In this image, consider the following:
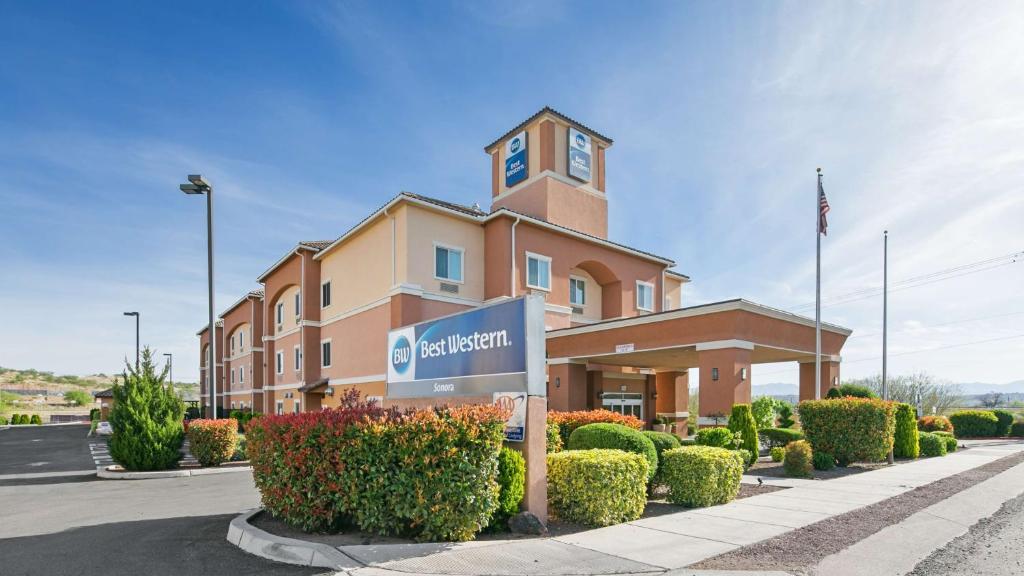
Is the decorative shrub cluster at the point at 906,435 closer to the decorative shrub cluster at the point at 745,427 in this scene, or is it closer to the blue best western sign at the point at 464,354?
the decorative shrub cluster at the point at 745,427

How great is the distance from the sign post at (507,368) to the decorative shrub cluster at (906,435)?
15.0m

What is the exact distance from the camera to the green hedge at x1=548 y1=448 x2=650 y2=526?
830 cm

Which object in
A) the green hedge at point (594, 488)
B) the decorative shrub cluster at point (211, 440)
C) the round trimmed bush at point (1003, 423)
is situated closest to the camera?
the green hedge at point (594, 488)

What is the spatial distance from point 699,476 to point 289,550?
21.2 ft

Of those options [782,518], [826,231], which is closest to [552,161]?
[826,231]

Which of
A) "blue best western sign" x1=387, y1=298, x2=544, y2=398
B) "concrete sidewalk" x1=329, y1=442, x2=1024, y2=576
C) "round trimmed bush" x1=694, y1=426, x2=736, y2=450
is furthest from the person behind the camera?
"round trimmed bush" x1=694, y1=426, x2=736, y2=450

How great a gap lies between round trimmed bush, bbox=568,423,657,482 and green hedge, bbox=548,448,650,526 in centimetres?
74

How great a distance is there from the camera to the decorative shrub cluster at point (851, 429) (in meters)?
15.3

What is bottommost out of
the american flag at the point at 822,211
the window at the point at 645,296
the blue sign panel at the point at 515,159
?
the window at the point at 645,296

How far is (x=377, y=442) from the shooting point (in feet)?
22.8

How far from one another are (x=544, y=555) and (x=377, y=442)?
2311 mm

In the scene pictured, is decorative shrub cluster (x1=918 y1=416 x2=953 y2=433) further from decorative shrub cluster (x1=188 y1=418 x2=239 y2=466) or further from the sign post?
decorative shrub cluster (x1=188 y1=418 x2=239 y2=466)

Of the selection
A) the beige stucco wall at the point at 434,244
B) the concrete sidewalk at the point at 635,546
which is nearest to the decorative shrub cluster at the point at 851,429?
the concrete sidewalk at the point at 635,546

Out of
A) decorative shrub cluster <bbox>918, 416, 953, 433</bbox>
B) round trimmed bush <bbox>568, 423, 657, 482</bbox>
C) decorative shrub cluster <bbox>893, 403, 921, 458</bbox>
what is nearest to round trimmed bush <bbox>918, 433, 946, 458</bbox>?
decorative shrub cluster <bbox>893, 403, 921, 458</bbox>
